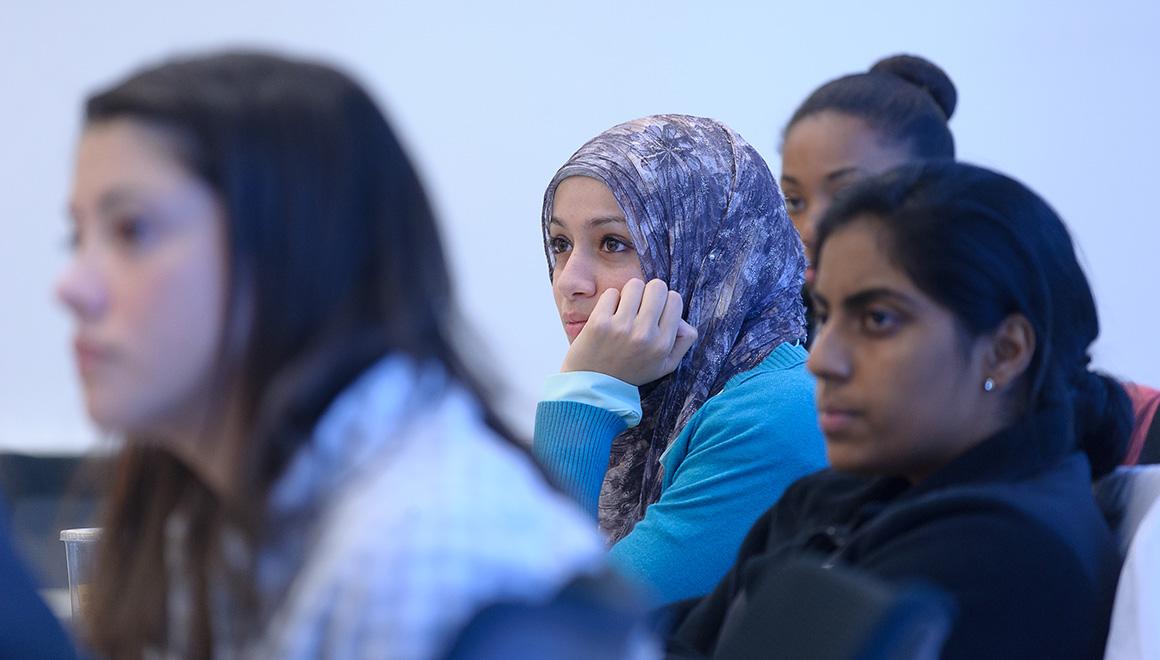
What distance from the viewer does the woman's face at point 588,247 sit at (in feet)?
6.15

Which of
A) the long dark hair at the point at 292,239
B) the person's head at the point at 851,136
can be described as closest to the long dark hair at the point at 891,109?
the person's head at the point at 851,136

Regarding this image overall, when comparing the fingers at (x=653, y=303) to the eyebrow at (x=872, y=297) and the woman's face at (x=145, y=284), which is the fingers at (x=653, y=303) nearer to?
the eyebrow at (x=872, y=297)

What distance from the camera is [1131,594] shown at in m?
1.12

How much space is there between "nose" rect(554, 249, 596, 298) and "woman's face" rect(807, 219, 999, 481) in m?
0.65

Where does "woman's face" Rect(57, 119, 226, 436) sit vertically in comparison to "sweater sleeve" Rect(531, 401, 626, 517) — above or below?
above

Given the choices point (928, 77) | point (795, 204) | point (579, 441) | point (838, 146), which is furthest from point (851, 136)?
point (579, 441)

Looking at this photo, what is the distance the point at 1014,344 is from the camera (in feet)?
4.16

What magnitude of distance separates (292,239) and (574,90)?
9.91ft

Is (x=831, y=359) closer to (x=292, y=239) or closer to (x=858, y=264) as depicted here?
(x=858, y=264)

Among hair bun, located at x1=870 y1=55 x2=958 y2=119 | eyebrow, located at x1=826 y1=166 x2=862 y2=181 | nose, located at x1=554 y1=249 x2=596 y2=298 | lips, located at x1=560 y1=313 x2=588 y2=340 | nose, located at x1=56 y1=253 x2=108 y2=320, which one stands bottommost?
lips, located at x1=560 y1=313 x2=588 y2=340

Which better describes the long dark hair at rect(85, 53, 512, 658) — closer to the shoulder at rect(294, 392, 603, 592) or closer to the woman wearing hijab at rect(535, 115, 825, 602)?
the shoulder at rect(294, 392, 603, 592)

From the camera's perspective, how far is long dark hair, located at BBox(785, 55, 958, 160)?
2.25 meters

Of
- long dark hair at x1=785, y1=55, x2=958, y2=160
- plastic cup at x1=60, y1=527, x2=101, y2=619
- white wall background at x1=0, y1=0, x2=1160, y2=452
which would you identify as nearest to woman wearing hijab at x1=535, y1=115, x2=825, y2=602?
long dark hair at x1=785, y1=55, x2=958, y2=160

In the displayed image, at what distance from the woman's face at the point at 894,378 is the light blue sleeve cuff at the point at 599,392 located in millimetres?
499
